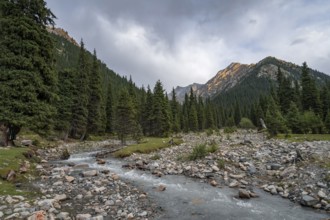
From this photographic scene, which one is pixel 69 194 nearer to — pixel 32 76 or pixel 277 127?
pixel 32 76

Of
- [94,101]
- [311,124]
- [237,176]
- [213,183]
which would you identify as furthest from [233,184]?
[94,101]

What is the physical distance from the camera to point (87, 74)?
45.6 m

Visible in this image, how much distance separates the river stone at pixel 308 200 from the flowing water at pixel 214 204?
38 centimetres

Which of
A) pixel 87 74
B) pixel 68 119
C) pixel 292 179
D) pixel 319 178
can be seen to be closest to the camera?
pixel 319 178

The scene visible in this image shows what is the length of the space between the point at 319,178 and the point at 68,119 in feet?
125

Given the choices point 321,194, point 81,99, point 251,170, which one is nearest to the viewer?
point 321,194

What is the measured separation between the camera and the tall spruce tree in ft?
63.1

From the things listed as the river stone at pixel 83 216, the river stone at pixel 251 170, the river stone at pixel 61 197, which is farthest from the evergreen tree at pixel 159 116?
the river stone at pixel 83 216

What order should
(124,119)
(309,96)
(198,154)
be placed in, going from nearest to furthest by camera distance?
(198,154)
(124,119)
(309,96)

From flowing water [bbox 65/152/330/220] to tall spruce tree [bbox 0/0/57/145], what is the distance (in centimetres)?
1135

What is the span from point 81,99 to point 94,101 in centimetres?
561

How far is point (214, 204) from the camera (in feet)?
38.2

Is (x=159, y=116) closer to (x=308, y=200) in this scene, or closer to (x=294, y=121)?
(x=294, y=121)

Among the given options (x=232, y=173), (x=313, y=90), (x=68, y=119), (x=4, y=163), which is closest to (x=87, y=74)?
(x=68, y=119)
